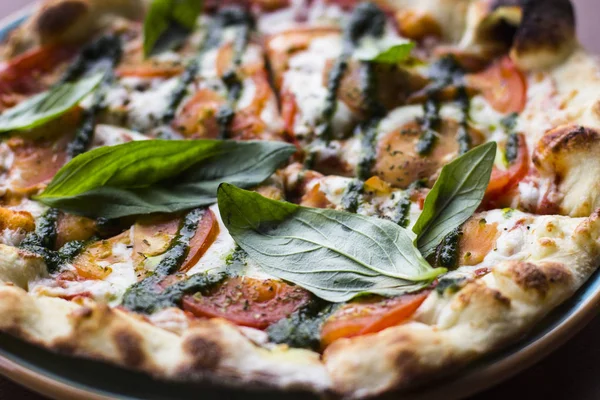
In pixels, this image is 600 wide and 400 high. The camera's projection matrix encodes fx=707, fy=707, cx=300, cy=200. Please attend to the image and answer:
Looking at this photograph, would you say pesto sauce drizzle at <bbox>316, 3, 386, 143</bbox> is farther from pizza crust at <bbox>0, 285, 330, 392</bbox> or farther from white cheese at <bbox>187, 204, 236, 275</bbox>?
pizza crust at <bbox>0, 285, 330, 392</bbox>

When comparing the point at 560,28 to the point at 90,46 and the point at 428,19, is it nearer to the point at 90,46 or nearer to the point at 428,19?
the point at 428,19

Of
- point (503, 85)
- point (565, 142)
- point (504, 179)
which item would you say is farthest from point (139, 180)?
point (503, 85)

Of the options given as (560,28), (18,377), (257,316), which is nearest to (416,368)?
(257,316)

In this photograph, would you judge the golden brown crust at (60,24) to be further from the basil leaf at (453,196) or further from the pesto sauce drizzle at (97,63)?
the basil leaf at (453,196)

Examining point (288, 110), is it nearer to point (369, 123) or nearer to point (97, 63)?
point (369, 123)

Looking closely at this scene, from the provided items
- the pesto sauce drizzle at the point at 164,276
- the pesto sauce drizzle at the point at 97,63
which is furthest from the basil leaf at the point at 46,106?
the pesto sauce drizzle at the point at 164,276
